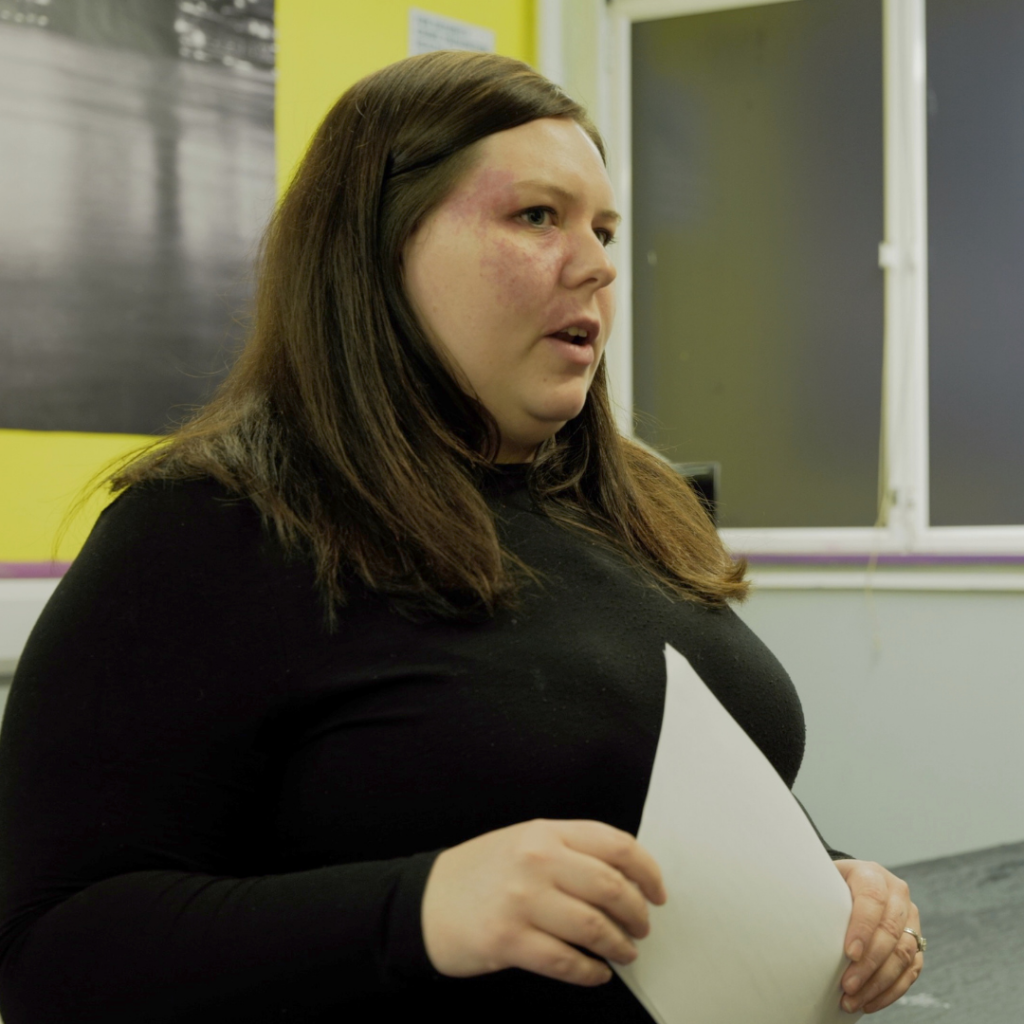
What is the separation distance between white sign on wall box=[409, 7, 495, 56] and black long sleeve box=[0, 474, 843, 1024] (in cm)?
195

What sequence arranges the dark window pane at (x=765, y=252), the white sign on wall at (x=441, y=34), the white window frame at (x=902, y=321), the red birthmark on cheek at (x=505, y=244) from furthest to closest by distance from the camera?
the dark window pane at (x=765, y=252) < the white window frame at (x=902, y=321) < the white sign on wall at (x=441, y=34) < the red birthmark on cheek at (x=505, y=244)

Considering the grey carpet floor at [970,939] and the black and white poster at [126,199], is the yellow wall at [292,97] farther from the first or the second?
the grey carpet floor at [970,939]

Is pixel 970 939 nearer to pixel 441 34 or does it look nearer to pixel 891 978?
pixel 891 978

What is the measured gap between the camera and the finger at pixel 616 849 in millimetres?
545

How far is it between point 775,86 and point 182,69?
1.56 m

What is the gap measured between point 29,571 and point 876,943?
4.64ft

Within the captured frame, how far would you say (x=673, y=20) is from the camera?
9.68 ft

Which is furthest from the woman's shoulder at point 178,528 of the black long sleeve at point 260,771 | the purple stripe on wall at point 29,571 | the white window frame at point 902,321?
the white window frame at point 902,321

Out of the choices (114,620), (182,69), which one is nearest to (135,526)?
(114,620)

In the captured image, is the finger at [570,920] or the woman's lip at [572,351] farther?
the woman's lip at [572,351]

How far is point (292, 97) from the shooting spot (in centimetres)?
217

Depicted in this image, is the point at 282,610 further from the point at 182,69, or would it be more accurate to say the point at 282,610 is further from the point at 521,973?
the point at 182,69

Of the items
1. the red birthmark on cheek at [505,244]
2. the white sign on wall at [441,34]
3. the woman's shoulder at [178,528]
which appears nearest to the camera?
the woman's shoulder at [178,528]

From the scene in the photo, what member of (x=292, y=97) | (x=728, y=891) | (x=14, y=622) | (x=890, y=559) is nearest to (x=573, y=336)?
Result: (x=728, y=891)
